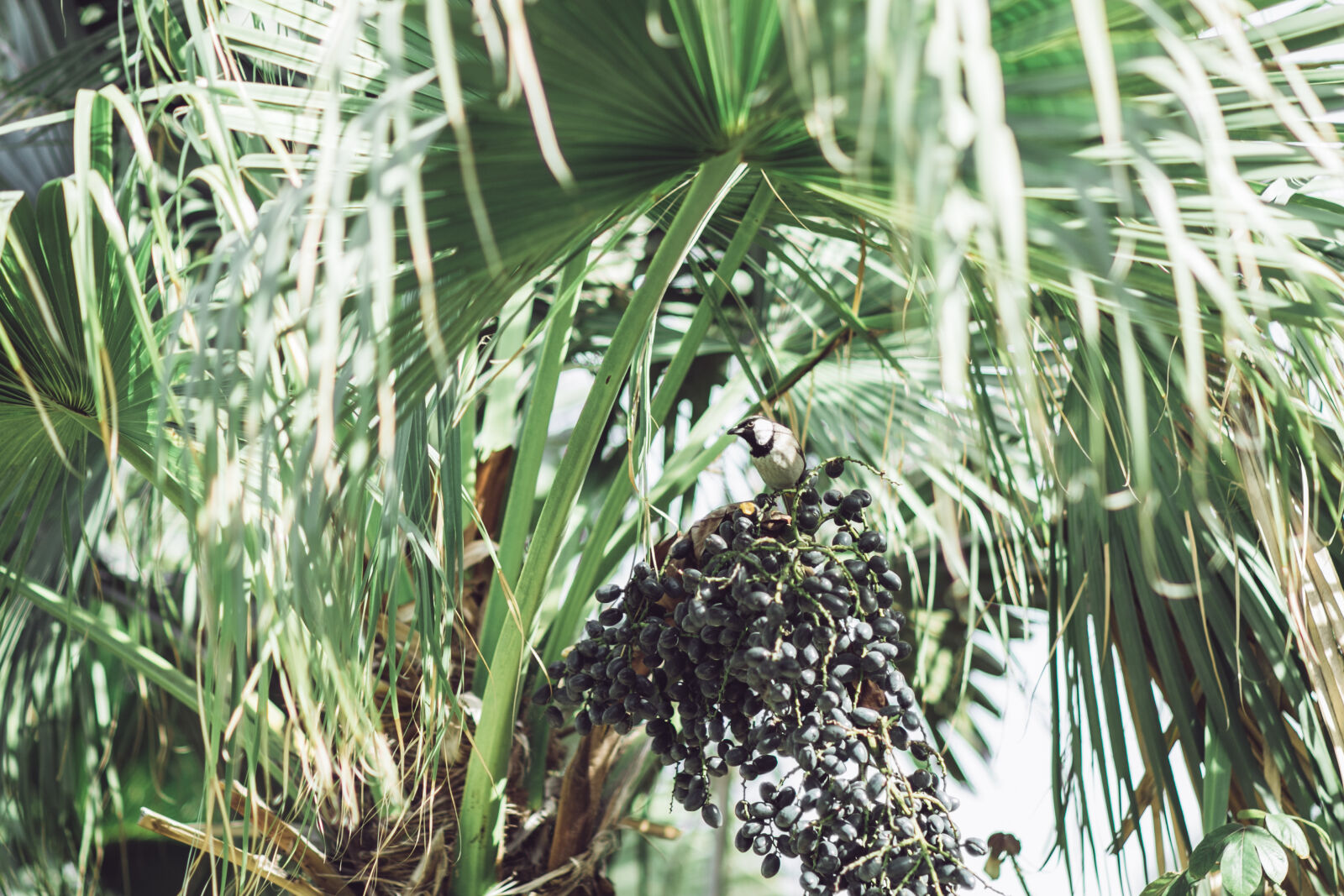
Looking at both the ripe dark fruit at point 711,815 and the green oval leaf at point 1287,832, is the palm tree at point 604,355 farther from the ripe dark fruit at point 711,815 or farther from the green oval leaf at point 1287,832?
the ripe dark fruit at point 711,815

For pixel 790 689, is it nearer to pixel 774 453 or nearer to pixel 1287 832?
pixel 774 453

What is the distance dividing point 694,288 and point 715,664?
44.2 inches

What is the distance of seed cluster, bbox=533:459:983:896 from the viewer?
0.79 m

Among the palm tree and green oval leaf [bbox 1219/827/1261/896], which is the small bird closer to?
the palm tree

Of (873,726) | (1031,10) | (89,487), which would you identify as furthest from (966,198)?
(89,487)

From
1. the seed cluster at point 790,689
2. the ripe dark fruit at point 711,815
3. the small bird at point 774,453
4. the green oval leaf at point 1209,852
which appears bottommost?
the green oval leaf at point 1209,852

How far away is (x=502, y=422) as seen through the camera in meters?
1.43

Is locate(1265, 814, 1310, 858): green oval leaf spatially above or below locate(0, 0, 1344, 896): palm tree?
below

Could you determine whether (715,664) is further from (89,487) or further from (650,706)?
(89,487)

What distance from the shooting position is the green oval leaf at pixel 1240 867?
909 millimetres

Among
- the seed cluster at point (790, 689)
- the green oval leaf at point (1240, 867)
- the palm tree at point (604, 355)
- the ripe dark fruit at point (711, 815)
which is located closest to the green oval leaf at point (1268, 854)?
the green oval leaf at point (1240, 867)

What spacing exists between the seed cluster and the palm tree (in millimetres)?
92

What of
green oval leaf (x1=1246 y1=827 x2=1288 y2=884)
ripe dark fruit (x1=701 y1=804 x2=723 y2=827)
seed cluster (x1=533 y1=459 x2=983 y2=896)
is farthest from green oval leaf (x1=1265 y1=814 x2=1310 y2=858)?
ripe dark fruit (x1=701 y1=804 x2=723 y2=827)

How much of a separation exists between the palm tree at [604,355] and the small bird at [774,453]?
3.6 inches
